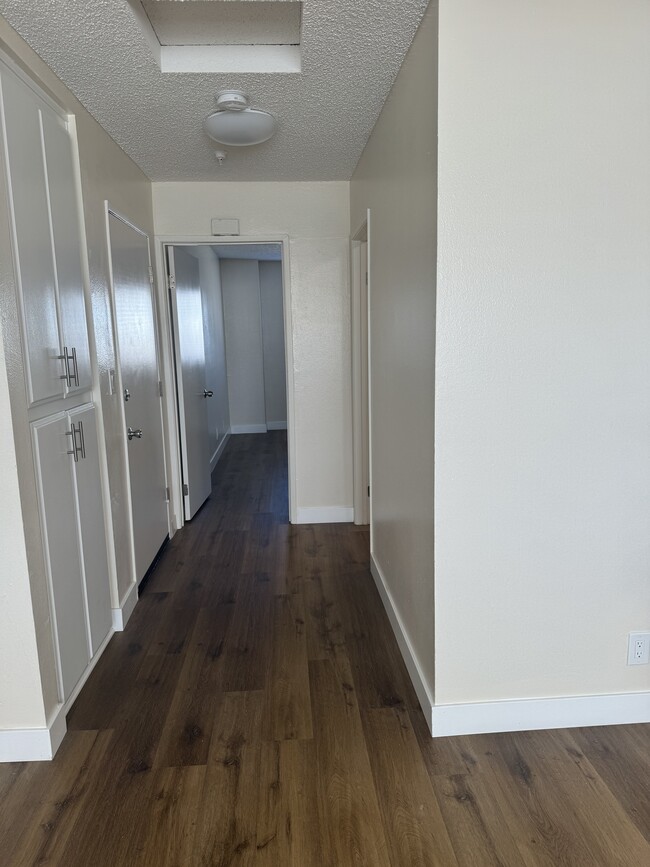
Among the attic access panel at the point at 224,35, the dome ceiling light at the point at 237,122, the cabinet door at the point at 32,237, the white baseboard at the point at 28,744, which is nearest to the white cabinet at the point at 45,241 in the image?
the cabinet door at the point at 32,237

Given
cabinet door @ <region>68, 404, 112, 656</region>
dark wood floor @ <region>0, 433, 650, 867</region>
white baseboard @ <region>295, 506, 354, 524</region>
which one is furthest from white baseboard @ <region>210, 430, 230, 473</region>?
dark wood floor @ <region>0, 433, 650, 867</region>

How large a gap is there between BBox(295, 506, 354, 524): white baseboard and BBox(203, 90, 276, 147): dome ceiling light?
97.6 inches

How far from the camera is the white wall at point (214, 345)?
20.4ft

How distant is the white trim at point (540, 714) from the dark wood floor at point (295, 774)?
0.04m

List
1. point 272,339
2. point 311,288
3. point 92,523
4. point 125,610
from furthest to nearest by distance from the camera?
point 272,339 → point 311,288 → point 125,610 → point 92,523

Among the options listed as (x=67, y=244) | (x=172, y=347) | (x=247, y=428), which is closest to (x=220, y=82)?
(x=67, y=244)

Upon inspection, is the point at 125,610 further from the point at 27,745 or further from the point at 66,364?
the point at 66,364

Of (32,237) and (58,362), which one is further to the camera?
(58,362)

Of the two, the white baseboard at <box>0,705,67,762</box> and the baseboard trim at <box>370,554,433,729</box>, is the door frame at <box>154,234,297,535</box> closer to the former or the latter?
the baseboard trim at <box>370,554,433,729</box>

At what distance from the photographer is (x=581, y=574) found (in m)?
2.04

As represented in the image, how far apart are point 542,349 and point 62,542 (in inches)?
70.4

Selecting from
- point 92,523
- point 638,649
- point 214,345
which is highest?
point 214,345

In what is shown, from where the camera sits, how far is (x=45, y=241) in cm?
210

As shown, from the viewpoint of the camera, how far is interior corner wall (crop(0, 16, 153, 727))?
1.90 m
